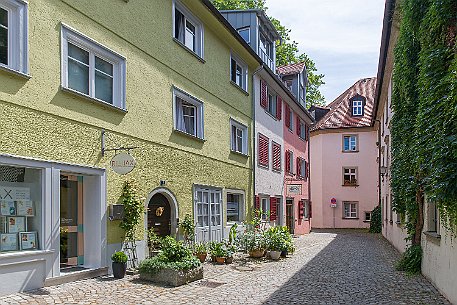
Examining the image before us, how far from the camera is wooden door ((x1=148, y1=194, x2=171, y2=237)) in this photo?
44.3ft

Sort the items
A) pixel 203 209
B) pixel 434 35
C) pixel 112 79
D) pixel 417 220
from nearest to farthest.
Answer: pixel 434 35 < pixel 112 79 < pixel 417 220 < pixel 203 209

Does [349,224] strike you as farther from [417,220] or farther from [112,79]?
[112,79]

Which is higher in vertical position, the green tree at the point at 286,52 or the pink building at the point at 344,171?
the green tree at the point at 286,52

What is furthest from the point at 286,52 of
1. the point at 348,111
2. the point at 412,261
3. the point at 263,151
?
the point at 412,261

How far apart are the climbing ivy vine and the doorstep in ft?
21.9

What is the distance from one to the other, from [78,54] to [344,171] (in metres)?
31.9

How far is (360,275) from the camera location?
12.6m

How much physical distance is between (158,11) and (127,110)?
3221 mm

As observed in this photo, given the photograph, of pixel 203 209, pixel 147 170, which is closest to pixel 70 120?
pixel 147 170

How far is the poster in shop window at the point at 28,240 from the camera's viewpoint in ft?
29.5

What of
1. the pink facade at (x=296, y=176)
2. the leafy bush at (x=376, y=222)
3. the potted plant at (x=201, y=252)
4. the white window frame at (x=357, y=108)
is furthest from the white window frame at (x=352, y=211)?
the potted plant at (x=201, y=252)

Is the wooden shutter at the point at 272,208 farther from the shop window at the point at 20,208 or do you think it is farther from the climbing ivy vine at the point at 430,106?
the shop window at the point at 20,208

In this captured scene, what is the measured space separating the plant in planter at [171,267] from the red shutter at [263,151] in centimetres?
1127

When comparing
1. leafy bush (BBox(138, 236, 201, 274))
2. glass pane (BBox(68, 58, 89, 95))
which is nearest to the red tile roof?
leafy bush (BBox(138, 236, 201, 274))
